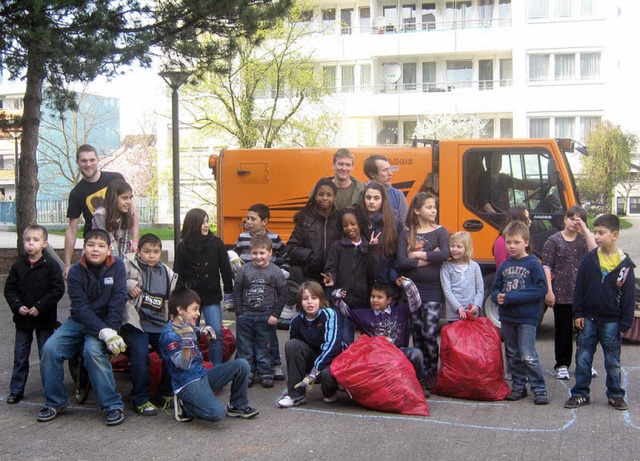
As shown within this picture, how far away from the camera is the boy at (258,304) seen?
7082 mm

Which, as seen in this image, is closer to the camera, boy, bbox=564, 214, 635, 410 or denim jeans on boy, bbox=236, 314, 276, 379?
boy, bbox=564, 214, 635, 410

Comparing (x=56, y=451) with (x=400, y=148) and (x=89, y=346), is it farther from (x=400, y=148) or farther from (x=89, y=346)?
(x=400, y=148)

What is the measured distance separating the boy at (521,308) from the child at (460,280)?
0.20 m

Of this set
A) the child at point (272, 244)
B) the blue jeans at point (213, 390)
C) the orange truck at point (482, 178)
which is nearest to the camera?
the blue jeans at point (213, 390)

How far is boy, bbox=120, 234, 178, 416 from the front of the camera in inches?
243

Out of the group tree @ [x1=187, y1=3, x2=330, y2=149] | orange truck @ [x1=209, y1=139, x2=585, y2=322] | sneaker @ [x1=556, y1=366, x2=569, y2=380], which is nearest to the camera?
sneaker @ [x1=556, y1=366, x2=569, y2=380]

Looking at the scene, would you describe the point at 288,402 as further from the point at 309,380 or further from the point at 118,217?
the point at 118,217

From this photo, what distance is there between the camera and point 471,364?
6.34 m

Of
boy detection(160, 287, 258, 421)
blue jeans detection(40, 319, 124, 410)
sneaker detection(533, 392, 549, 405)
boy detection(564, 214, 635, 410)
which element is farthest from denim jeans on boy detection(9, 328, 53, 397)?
boy detection(564, 214, 635, 410)

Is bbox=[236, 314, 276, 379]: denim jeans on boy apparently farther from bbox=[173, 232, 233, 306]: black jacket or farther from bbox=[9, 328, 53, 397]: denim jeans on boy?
bbox=[9, 328, 53, 397]: denim jeans on boy

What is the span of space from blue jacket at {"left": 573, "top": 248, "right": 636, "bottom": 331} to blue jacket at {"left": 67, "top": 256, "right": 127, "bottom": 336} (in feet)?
12.6

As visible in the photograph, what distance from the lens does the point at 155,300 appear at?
21.3 feet

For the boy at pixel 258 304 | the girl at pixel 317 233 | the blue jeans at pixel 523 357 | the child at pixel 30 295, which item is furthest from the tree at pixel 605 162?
the child at pixel 30 295

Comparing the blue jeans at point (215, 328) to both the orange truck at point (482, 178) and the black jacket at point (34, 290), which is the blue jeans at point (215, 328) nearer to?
the black jacket at point (34, 290)
